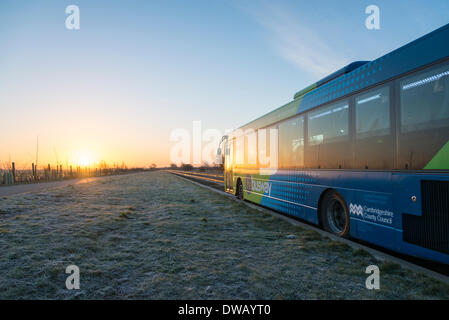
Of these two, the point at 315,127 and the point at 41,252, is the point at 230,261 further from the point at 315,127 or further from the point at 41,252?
the point at 315,127

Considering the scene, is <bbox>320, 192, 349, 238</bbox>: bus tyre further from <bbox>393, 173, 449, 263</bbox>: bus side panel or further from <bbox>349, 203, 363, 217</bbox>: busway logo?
<bbox>393, 173, 449, 263</bbox>: bus side panel

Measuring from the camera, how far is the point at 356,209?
511 cm

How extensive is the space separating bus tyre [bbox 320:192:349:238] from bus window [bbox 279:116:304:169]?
1280 millimetres

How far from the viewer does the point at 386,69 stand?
A: 4543mm

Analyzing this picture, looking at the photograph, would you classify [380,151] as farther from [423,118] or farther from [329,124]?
[329,124]

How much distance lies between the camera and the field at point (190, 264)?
3182 mm

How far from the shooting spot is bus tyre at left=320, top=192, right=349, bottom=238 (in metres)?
5.72

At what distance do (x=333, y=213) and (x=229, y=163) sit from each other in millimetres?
8428

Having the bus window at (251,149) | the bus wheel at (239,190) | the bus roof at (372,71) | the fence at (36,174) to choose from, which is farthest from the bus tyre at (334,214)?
the fence at (36,174)

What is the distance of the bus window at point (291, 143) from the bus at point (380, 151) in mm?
28
